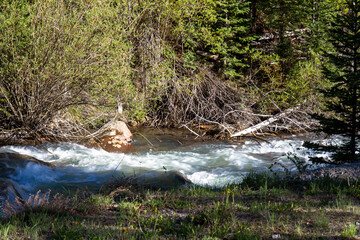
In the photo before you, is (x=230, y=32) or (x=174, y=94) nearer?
(x=174, y=94)

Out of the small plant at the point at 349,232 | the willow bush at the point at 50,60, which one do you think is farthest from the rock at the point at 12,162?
the small plant at the point at 349,232

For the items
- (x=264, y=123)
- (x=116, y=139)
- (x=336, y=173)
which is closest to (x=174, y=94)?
(x=116, y=139)

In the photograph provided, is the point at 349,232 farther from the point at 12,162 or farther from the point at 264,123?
the point at 264,123

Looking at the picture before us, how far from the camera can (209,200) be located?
16.7 feet

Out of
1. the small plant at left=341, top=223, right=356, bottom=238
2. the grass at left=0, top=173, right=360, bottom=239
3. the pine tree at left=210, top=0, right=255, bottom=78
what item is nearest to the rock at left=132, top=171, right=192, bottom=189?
the grass at left=0, top=173, right=360, bottom=239

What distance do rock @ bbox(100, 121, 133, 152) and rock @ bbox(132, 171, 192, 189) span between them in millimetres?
3213

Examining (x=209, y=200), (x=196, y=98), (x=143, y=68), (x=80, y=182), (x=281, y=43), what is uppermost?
(x=281, y=43)

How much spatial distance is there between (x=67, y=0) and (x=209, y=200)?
26.5 feet

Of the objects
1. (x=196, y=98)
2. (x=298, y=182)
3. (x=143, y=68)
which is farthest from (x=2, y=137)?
(x=298, y=182)

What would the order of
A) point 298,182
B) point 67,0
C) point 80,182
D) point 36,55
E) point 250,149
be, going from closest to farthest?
point 298,182 → point 80,182 → point 36,55 → point 67,0 → point 250,149

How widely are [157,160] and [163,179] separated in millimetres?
2500

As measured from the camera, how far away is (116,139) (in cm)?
1188

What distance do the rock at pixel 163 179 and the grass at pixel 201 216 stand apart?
161cm

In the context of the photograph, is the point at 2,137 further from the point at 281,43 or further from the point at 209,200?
the point at 281,43
